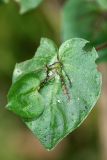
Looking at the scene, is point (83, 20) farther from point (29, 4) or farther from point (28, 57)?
point (28, 57)


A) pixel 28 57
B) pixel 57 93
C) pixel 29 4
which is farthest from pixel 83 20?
pixel 57 93

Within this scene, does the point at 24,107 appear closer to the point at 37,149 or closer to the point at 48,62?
the point at 48,62

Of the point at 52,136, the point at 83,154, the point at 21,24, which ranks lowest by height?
the point at 83,154

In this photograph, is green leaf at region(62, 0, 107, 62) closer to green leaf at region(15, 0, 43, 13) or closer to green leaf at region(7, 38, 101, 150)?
green leaf at region(15, 0, 43, 13)

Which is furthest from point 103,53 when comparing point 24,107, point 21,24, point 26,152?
point 26,152

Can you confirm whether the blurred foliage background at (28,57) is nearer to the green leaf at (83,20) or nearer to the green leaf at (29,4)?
the green leaf at (83,20)

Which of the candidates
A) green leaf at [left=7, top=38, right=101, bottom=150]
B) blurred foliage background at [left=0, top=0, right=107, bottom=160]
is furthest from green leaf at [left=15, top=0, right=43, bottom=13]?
blurred foliage background at [left=0, top=0, right=107, bottom=160]
